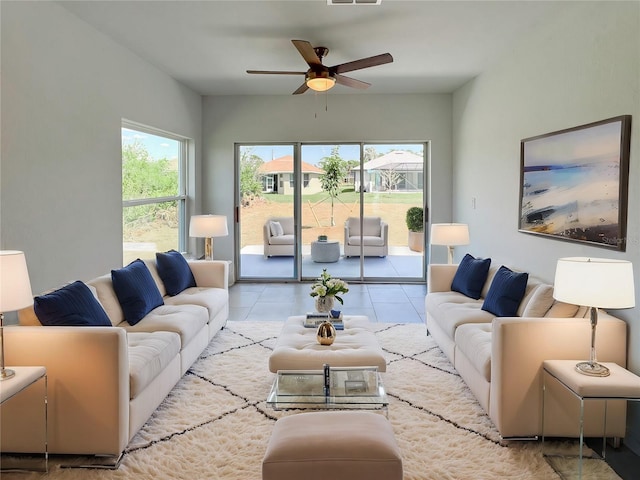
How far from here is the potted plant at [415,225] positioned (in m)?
7.87

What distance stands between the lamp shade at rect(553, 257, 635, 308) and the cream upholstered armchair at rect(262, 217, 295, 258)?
5.68 m

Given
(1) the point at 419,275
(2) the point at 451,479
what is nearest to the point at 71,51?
(2) the point at 451,479

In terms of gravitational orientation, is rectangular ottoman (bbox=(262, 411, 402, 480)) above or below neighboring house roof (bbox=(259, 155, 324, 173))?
below

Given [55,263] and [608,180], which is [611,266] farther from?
[55,263]

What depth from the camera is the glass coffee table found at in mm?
2779

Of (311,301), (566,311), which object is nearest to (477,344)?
(566,311)

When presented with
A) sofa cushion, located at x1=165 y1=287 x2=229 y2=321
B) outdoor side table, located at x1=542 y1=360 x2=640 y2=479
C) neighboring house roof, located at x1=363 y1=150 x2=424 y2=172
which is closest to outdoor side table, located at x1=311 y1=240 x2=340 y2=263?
neighboring house roof, located at x1=363 y1=150 x2=424 y2=172

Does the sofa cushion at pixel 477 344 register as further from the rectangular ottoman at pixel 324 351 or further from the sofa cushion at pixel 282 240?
the sofa cushion at pixel 282 240

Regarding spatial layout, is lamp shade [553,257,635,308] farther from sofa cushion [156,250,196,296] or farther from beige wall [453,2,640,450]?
sofa cushion [156,250,196,296]

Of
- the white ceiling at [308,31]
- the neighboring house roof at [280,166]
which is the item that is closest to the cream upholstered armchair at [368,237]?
the neighboring house roof at [280,166]

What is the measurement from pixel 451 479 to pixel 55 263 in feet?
10.8

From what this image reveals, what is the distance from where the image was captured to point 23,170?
11.4ft

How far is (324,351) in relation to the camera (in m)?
3.36

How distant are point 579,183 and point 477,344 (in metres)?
1.46
